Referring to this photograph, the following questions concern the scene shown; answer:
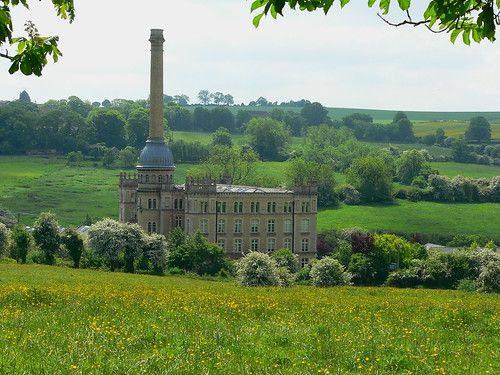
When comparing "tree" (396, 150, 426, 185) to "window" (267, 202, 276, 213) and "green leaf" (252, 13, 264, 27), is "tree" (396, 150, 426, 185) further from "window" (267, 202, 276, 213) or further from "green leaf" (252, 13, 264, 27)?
"green leaf" (252, 13, 264, 27)

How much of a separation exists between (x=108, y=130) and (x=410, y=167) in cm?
5945

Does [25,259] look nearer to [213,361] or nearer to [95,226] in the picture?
[95,226]

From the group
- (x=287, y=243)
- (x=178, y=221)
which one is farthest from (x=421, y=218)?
(x=178, y=221)

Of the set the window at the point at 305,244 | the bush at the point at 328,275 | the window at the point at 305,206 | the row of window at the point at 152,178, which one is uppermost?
the row of window at the point at 152,178

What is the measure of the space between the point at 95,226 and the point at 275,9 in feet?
248

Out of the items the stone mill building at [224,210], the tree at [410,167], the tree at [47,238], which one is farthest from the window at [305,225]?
the tree at [410,167]

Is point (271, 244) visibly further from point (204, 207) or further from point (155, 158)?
point (155, 158)

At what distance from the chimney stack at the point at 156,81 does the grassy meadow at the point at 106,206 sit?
92.6 feet

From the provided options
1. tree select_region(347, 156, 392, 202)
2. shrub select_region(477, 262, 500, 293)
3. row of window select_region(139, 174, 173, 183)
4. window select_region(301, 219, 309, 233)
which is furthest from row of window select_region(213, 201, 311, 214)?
tree select_region(347, 156, 392, 202)

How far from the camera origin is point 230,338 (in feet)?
75.2

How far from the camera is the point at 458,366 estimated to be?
2044 cm

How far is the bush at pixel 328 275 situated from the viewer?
2869 inches

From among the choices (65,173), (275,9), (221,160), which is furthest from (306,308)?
(65,173)

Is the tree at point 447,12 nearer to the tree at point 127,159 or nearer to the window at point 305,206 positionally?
the window at point 305,206
